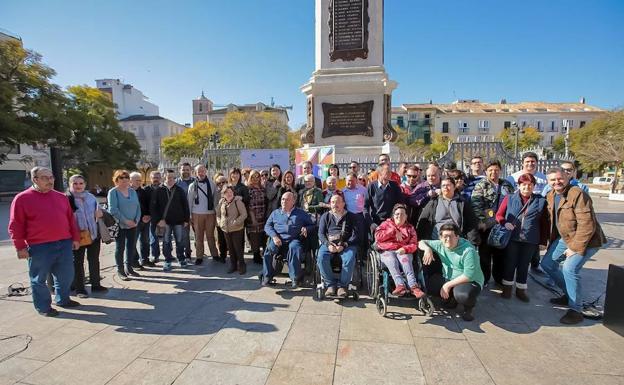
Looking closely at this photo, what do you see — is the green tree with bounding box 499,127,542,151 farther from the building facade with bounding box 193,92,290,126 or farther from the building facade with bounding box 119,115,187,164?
the building facade with bounding box 119,115,187,164

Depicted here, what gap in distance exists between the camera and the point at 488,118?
55375mm

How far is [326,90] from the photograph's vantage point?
9.54 metres

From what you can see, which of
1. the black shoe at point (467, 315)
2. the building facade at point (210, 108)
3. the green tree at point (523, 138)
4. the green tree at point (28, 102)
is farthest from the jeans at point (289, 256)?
the building facade at point (210, 108)

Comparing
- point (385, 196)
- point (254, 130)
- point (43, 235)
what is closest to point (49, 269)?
point (43, 235)

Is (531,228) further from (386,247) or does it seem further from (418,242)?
(386,247)

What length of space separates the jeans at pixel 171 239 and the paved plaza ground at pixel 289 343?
3.92ft

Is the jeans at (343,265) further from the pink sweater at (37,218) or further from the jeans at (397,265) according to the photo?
the pink sweater at (37,218)

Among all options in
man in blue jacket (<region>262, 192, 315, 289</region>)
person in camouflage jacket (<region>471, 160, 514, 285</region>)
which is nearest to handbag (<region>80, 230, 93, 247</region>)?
man in blue jacket (<region>262, 192, 315, 289</region>)

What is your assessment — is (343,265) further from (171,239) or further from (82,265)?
(82,265)

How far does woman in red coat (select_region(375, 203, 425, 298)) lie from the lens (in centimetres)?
366

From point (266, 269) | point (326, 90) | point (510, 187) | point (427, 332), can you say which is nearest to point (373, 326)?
point (427, 332)

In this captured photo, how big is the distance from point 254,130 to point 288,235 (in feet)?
104

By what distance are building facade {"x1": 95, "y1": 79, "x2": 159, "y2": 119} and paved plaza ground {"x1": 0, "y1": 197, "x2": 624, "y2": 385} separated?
59.4m

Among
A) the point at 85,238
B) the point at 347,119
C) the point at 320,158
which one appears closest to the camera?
the point at 85,238
